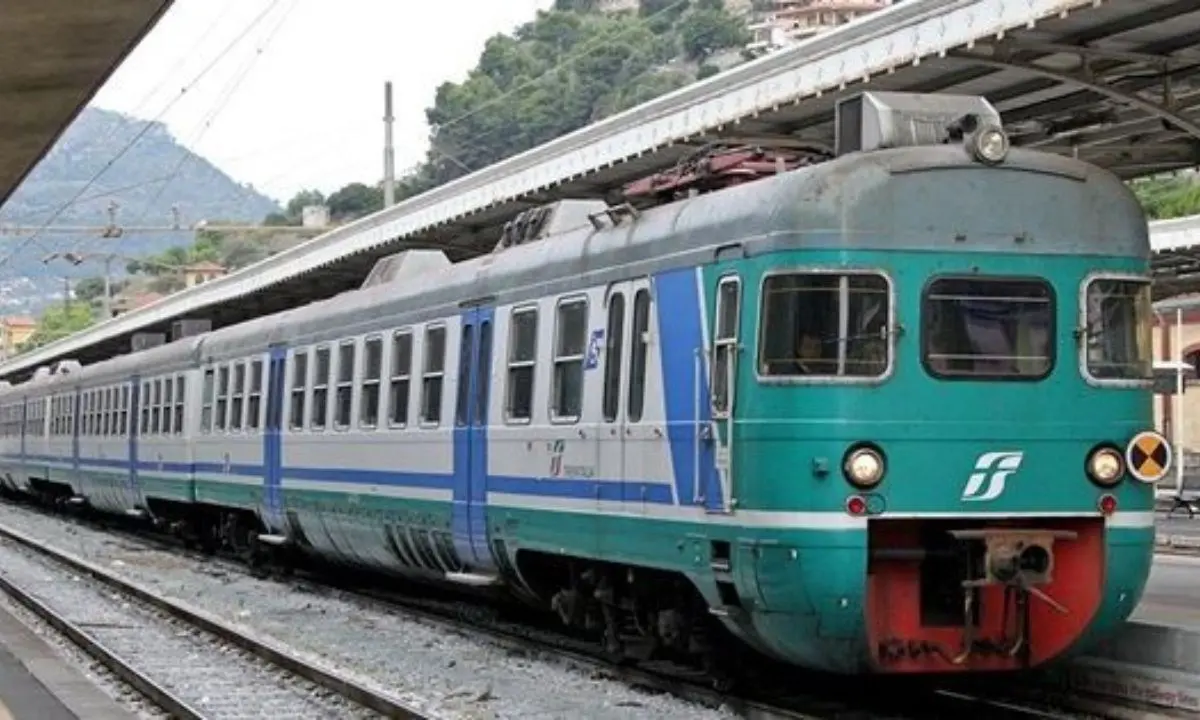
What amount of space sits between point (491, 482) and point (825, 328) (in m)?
4.46

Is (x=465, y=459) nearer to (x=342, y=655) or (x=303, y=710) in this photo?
(x=342, y=655)

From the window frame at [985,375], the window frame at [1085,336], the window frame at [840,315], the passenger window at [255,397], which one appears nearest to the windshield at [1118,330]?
the window frame at [1085,336]

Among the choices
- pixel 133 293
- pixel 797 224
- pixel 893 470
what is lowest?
pixel 893 470

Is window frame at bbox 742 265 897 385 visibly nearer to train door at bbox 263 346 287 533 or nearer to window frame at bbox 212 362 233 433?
A: train door at bbox 263 346 287 533

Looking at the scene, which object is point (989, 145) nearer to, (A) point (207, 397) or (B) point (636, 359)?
(B) point (636, 359)

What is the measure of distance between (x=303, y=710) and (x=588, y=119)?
97172mm

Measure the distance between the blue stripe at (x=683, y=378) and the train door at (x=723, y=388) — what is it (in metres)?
0.05

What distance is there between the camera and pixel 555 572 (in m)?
13.9

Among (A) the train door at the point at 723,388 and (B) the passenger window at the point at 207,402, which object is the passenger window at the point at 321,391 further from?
(A) the train door at the point at 723,388

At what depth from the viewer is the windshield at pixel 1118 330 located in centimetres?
1045

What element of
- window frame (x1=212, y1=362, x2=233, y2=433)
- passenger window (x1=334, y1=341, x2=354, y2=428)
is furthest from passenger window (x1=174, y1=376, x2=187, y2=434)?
passenger window (x1=334, y1=341, x2=354, y2=428)

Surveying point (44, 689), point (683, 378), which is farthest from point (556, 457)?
point (44, 689)

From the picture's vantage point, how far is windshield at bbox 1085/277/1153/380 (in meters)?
10.4

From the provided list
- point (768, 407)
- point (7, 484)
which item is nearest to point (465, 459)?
point (768, 407)
